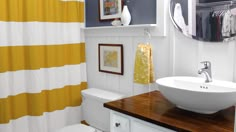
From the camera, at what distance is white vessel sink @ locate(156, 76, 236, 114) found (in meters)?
1.19

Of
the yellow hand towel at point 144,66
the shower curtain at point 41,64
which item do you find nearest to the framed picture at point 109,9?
the shower curtain at point 41,64

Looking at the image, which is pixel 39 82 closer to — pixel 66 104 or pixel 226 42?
pixel 66 104

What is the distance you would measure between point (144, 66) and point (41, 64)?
1028 mm

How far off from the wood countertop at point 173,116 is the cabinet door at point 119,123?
0.18ft

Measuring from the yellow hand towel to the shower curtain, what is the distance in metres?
0.91

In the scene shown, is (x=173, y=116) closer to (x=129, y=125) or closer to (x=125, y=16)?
(x=129, y=125)

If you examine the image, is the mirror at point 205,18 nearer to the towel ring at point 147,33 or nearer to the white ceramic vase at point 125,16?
Result: the towel ring at point 147,33

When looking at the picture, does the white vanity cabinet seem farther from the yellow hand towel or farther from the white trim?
the white trim

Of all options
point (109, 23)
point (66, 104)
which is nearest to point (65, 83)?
point (66, 104)

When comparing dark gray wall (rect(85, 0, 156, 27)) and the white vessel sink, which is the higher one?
dark gray wall (rect(85, 0, 156, 27))

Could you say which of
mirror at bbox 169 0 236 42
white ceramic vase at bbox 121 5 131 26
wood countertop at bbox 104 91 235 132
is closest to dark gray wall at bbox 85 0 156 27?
white ceramic vase at bbox 121 5 131 26

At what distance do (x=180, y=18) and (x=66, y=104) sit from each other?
1.47 meters

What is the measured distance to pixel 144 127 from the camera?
1.35 m

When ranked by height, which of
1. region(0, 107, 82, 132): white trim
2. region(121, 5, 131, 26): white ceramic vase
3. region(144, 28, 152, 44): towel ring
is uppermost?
region(121, 5, 131, 26): white ceramic vase
